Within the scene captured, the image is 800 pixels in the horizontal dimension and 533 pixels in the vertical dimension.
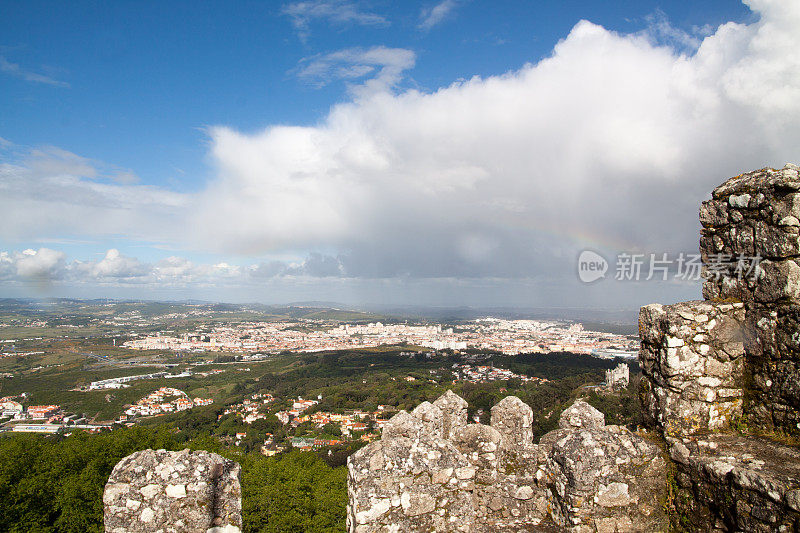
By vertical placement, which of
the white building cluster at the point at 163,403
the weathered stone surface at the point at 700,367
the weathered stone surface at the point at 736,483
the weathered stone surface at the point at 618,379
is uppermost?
the weathered stone surface at the point at 700,367

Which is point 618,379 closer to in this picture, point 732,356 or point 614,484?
point 732,356

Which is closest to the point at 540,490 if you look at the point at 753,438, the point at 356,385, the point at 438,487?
the point at 438,487

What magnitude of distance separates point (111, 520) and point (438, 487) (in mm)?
2769

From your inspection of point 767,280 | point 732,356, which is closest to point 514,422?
point 732,356

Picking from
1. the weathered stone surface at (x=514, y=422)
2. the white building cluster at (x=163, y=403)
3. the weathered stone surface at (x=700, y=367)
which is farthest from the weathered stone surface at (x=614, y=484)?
the white building cluster at (x=163, y=403)

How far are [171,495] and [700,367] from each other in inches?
195

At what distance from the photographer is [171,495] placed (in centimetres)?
319

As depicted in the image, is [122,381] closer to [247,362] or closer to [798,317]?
[247,362]

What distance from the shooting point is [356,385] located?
58.9 m

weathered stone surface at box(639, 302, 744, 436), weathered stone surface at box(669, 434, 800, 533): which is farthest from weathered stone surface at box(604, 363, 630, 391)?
weathered stone surface at box(669, 434, 800, 533)

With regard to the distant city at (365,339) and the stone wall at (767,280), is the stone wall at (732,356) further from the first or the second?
the distant city at (365,339)

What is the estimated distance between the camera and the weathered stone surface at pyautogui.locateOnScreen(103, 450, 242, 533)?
312 centimetres

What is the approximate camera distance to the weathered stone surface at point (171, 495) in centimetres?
312

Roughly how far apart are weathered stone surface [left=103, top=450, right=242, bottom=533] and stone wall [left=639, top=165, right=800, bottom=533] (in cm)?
411
